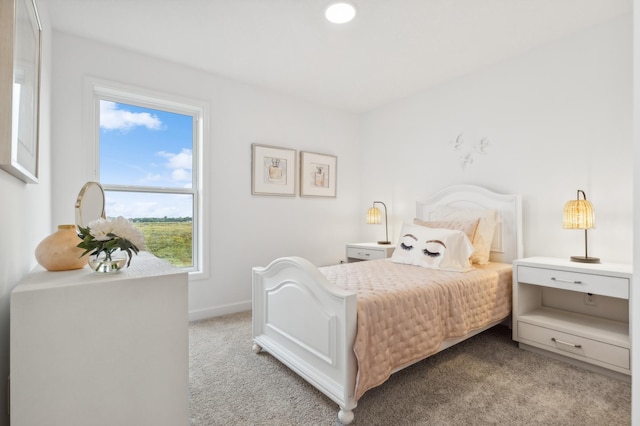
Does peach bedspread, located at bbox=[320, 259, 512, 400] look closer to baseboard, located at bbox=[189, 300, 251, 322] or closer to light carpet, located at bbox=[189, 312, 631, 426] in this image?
light carpet, located at bbox=[189, 312, 631, 426]

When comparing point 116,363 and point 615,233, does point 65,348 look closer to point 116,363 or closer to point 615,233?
point 116,363

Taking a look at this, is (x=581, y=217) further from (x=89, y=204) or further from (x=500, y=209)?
(x=89, y=204)

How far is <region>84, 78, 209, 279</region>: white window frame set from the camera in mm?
2646

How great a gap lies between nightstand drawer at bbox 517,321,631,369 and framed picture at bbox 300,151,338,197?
8.25 ft

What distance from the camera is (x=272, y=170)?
11.9ft

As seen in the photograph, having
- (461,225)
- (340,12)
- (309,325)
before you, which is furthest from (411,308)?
(340,12)

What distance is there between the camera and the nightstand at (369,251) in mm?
3548

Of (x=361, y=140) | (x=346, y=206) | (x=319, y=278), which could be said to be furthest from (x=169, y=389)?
(x=361, y=140)

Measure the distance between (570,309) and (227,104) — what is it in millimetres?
3657

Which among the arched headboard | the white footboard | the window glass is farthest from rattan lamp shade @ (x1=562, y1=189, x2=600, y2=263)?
the window glass

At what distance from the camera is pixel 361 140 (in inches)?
178

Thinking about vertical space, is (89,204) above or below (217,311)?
above

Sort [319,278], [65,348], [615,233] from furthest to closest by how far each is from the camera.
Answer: [615,233], [319,278], [65,348]

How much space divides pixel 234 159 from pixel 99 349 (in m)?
2.57
